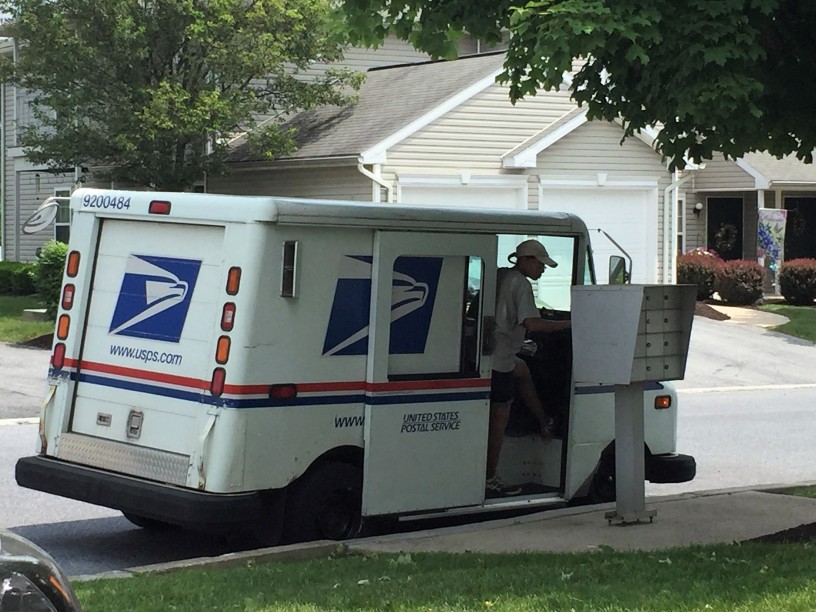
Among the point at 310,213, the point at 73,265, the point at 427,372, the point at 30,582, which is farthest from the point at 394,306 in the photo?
the point at 30,582

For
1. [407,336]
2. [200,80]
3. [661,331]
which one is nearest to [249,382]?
[407,336]

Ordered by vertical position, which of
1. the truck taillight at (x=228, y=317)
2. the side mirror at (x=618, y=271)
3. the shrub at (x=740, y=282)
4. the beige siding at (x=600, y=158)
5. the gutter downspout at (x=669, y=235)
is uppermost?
the beige siding at (x=600, y=158)

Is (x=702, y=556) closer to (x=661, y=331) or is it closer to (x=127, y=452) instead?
(x=661, y=331)

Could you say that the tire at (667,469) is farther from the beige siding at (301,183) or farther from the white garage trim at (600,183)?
the white garage trim at (600,183)

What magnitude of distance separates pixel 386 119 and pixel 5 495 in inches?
611

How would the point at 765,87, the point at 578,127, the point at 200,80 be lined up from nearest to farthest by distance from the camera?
the point at 765,87, the point at 200,80, the point at 578,127

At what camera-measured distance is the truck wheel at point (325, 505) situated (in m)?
8.07

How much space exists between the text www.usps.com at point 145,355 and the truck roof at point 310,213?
0.81 m

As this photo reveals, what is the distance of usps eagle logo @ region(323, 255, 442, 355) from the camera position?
8.03 metres

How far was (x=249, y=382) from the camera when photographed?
7.62 meters

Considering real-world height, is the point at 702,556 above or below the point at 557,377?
below

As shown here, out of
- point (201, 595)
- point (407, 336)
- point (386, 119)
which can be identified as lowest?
point (201, 595)

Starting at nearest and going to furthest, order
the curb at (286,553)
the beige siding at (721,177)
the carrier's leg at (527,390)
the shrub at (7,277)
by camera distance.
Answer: the curb at (286,553)
the carrier's leg at (527,390)
the shrub at (7,277)
the beige siding at (721,177)

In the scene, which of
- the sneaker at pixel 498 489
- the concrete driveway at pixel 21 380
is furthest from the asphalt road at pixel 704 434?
the sneaker at pixel 498 489
